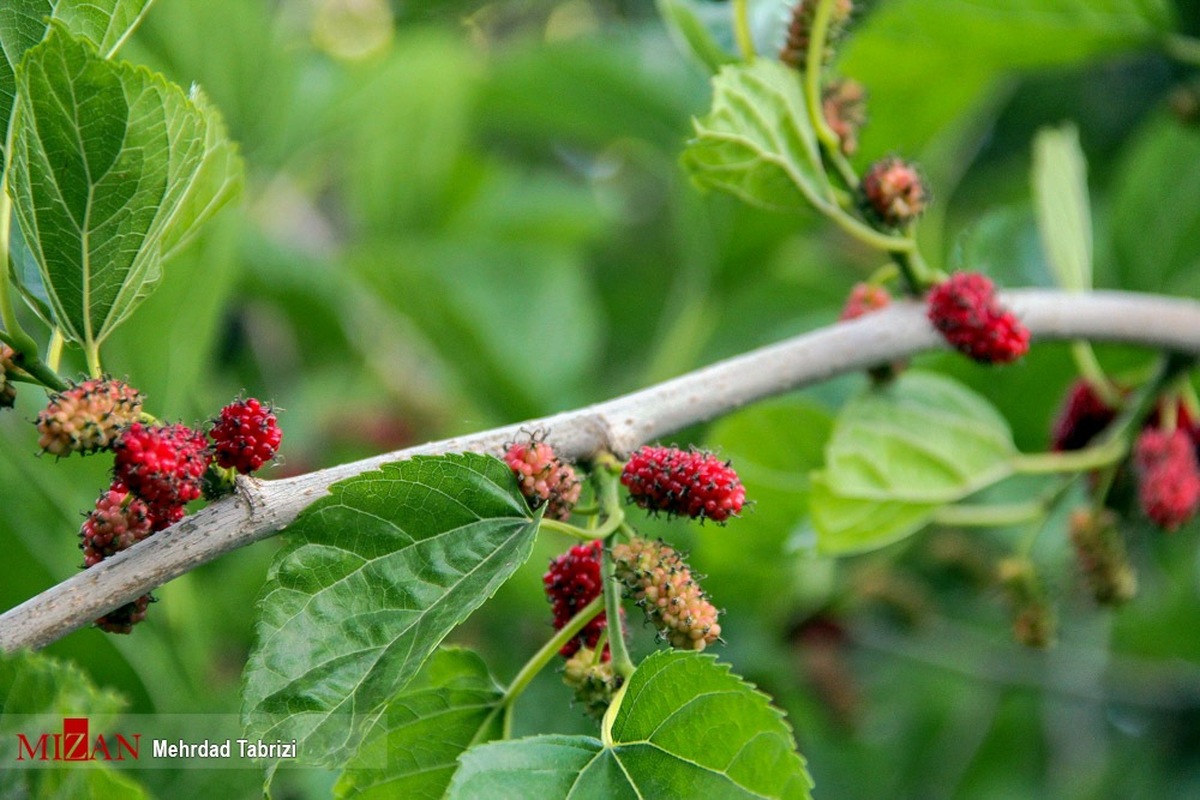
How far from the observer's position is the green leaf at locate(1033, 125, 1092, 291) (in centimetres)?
128

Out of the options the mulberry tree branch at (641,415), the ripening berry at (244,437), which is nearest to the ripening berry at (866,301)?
the mulberry tree branch at (641,415)

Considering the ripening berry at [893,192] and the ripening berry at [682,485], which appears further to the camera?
the ripening berry at [893,192]

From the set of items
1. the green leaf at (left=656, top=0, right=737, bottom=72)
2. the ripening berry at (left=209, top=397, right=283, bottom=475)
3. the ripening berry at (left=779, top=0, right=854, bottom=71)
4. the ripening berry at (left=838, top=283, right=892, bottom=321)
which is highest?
the green leaf at (left=656, top=0, right=737, bottom=72)

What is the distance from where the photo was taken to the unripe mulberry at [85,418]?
2.32ft

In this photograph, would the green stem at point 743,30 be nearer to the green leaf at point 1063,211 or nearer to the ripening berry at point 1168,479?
the green leaf at point 1063,211

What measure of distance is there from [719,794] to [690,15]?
74 cm

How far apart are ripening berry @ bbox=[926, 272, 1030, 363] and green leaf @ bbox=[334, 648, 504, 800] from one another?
500mm

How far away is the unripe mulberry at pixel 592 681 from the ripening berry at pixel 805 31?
1.82ft

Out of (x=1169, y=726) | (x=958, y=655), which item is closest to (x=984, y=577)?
(x=958, y=655)

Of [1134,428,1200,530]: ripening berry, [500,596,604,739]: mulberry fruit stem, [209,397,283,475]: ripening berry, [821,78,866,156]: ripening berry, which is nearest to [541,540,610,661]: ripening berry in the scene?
[500,596,604,739]: mulberry fruit stem

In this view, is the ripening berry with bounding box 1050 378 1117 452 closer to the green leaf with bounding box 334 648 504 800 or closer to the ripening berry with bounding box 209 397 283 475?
the green leaf with bounding box 334 648 504 800

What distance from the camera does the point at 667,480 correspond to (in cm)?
79

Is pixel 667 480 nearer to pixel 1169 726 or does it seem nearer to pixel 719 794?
pixel 719 794

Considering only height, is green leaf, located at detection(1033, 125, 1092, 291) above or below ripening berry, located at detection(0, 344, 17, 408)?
above
